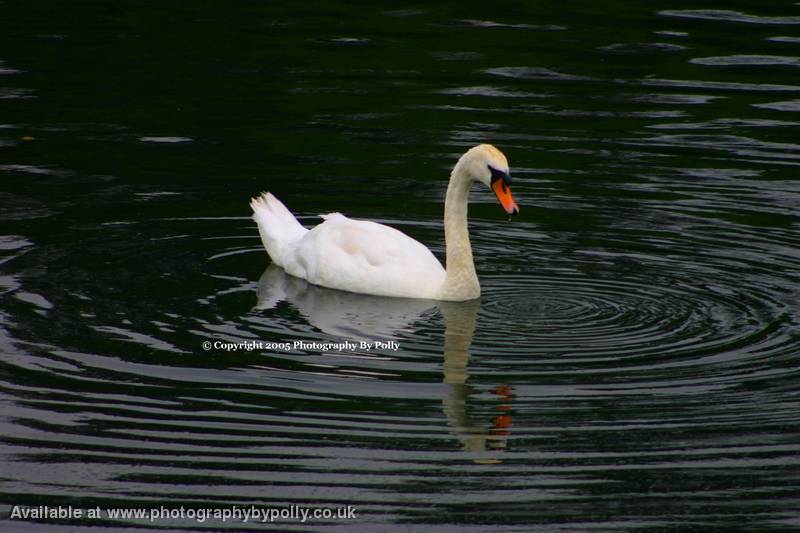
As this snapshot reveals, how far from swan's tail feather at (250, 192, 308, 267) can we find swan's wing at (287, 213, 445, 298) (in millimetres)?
318

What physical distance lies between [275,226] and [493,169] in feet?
7.40

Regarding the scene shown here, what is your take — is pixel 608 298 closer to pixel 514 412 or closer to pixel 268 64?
pixel 514 412

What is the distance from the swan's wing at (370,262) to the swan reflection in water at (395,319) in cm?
9

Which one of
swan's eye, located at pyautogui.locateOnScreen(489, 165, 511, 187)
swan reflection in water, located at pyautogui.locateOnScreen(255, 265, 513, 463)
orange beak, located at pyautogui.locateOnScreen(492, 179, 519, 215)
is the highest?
swan's eye, located at pyautogui.locateOnScreen(489, 165, 511, 187)

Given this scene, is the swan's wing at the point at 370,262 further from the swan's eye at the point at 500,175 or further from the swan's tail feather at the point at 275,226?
the swan's eye at the point at 500,175

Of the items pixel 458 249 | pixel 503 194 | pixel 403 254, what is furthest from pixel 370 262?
pixel 503 194

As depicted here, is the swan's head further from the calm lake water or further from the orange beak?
the calm lake water

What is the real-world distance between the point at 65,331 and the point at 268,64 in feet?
32.6

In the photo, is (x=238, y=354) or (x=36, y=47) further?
(x=36, y=47)

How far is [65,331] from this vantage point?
10.8 metres

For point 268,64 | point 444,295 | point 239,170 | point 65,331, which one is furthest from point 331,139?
point 65,331

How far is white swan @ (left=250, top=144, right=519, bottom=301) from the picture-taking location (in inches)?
473

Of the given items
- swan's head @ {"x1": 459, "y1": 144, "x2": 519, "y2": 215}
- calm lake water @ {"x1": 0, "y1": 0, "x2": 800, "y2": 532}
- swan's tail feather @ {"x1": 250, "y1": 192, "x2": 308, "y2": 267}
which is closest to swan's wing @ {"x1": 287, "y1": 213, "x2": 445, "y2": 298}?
calm lake water @ {"x1": 0, "y1": 0, "x2": 800, "y2": 532}

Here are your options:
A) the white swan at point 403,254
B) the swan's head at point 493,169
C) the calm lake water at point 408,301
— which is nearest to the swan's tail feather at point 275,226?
the white swan at point 403,254
